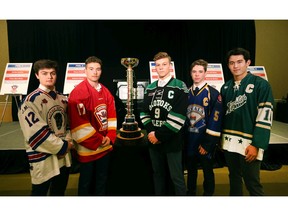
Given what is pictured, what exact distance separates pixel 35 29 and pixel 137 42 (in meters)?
1.68

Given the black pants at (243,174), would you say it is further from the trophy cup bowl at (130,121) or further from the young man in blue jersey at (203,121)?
the trophy cup bowl at (130,121)

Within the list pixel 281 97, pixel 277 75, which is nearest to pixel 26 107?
pixel 277 75

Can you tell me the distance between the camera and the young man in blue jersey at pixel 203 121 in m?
1.47

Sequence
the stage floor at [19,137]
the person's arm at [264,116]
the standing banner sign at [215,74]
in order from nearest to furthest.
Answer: the person's arm at [264,116] < the stage floor at [19,137] < the standing banner sign at [215,74]

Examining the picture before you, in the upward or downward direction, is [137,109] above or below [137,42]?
below

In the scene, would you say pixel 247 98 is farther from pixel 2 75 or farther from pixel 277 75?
pixel 2 75

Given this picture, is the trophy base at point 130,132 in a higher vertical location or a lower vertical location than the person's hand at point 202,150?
higher

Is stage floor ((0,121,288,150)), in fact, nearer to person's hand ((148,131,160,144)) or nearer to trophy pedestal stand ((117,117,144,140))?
trophy pedestal stand ((117,117,144,140))

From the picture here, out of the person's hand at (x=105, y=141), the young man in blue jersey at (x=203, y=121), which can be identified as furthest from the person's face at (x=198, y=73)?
the person's hand at (x=105, y=141)

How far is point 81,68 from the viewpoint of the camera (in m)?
2.68

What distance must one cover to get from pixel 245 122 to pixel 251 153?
0.68 ft

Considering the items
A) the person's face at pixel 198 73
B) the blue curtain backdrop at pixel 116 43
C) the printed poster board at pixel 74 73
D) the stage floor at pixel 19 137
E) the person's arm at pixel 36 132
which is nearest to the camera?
the person's arm at pixel 36 132

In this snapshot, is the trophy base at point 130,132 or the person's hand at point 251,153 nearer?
the person's hand at point 251,153

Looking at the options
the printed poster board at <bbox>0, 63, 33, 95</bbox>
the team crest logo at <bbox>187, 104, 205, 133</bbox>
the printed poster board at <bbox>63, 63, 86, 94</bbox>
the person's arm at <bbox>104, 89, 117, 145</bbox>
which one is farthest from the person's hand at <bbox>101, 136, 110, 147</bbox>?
the printed poster board at <bbox>63, 63, 86, 94</bbox>
